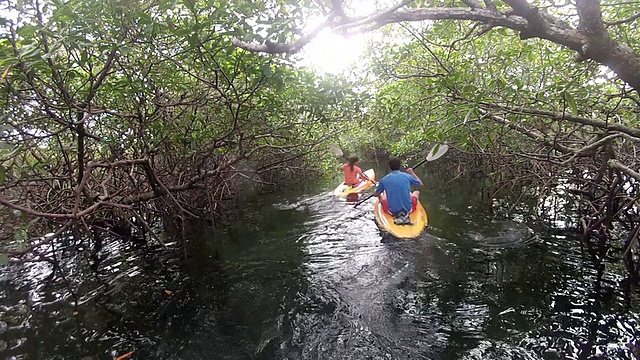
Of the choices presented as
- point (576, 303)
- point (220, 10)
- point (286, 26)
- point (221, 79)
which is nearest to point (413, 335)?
point (576, 303)

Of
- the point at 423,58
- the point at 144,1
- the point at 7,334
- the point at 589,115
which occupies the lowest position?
the point at 7,334

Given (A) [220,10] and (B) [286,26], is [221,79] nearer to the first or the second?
(A) [220,10]

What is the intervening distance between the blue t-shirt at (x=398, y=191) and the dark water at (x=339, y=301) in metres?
0.58

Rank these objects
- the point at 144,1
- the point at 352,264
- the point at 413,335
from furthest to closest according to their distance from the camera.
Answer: the point at 352,264 → the point at 413,335 → the point at 144,1

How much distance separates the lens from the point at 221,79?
186 inches

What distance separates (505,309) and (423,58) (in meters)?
3.88

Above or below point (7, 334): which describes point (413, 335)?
below

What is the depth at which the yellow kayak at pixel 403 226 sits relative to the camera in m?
6.07

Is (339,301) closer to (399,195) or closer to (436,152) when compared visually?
(436,152)

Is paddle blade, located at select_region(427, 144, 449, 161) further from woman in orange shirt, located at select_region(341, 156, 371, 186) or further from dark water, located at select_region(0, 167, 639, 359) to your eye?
woman in orange shirt, located at select_region(341, 156, 371, 186)

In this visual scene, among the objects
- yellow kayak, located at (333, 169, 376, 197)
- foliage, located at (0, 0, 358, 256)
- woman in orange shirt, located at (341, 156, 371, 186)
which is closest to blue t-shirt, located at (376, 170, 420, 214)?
foliage, located at (0, 0, 358, 256)

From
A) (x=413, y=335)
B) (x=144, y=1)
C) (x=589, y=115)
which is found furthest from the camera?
(x=589, y=115)

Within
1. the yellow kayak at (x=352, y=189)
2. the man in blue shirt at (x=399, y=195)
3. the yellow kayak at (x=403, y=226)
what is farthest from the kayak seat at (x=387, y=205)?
the yellow kayak at (x=352, y=189)

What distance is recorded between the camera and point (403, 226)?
20.4ft
